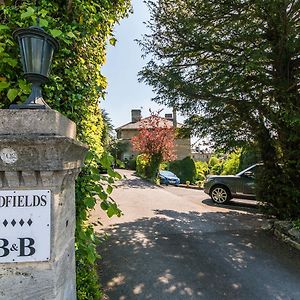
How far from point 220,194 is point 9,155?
969 cm

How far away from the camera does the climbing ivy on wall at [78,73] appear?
2.25 m

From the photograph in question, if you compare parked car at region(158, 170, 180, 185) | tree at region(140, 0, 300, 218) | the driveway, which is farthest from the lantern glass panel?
parked car at region(158, 170, 180, 185)

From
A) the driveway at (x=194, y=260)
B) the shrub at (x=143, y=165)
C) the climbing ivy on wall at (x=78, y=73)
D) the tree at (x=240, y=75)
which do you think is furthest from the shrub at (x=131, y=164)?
the climbing ivy on wall at (x=78, y=73)

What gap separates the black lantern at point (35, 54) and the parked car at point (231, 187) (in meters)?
9.13

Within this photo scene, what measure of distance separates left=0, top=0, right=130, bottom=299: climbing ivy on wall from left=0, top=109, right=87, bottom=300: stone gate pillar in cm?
59

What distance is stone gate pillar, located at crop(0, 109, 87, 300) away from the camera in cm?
158

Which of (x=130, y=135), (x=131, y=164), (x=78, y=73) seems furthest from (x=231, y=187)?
(x=130, y=135)

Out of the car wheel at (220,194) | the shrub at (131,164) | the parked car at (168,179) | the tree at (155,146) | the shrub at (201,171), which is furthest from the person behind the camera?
the shrub at (131,164)

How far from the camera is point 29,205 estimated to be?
5.29ft

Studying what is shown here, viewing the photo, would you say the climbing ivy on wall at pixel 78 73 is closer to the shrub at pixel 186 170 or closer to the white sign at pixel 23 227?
the white sign at pixel 23 227

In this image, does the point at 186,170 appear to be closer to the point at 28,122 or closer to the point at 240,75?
the point at 240,75

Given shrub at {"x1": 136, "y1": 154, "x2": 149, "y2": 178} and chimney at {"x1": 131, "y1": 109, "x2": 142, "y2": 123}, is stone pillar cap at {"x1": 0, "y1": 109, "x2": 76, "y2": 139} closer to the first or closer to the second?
shrub at {"x1": 136, "y1": 154, "x2": 149, "y2": 178}

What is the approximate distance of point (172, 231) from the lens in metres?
6.29

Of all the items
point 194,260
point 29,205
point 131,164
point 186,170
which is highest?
point 29,205
